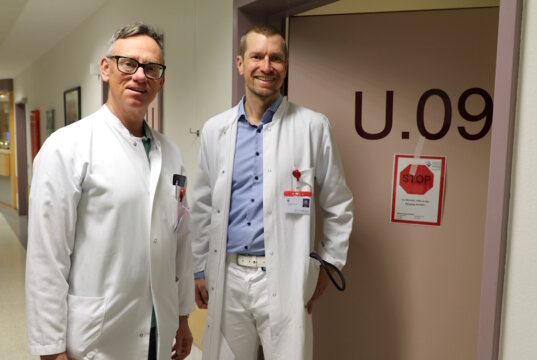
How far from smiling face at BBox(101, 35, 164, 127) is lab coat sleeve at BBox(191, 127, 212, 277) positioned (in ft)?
1.87

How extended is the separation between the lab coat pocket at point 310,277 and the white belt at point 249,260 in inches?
6.9

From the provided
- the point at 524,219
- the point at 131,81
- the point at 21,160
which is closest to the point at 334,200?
the point at 524,219

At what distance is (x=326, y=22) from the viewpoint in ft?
6.95

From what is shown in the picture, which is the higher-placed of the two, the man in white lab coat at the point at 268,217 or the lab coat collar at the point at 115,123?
the lab coat collar at the point at 115,123

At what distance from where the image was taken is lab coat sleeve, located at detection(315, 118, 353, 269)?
1734 millimetres

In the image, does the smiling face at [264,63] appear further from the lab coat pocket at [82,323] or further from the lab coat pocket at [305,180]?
the lab coat pocket at [82,323]

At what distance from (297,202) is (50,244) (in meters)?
0.88

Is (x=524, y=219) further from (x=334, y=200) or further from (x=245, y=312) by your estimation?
(x=245, y=312)

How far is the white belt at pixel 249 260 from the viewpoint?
169cm

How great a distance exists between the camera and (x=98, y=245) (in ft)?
3.98

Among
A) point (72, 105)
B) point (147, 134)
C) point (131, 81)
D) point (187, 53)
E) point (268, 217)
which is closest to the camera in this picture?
point (131, 81)

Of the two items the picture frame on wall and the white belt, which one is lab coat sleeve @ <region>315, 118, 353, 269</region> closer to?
the white belt

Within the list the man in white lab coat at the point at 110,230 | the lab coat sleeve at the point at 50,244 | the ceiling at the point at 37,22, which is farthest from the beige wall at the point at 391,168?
the ceiling at the point at 37,22

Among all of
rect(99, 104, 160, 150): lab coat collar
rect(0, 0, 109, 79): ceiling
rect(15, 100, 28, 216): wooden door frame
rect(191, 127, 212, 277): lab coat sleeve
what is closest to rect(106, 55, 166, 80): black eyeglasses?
rect(99, 104, 160, 150): lab coat collar
